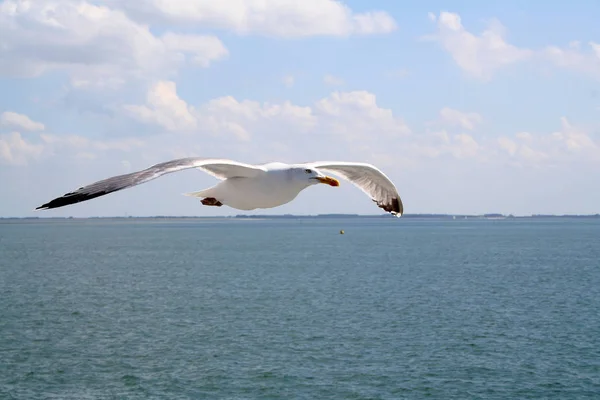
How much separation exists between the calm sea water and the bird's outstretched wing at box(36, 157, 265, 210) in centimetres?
4820

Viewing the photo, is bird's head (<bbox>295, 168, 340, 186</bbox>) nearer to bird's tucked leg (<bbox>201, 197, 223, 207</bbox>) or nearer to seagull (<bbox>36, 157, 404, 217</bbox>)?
seagull (<bbox>36, 157, 404, 217</bbox>)

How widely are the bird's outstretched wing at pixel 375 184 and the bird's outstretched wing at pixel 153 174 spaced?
7.05ft

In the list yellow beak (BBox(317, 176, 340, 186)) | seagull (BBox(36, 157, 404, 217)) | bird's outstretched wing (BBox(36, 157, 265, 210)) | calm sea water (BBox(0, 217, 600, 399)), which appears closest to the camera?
bird's outstretched wing (BBox(36, 157, 265, 210))

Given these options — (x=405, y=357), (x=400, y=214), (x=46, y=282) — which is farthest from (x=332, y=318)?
(x=400, y=214)

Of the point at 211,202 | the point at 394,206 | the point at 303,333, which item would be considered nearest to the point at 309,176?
the point at 211,202

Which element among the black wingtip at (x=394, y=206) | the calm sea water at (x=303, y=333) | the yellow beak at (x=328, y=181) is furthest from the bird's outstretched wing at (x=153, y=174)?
the calm sea water at (x=303, y=333)

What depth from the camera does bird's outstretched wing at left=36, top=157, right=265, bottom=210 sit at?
4555 mm

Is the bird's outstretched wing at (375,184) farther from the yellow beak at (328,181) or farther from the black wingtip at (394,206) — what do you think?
the yellow beak at (328,181)

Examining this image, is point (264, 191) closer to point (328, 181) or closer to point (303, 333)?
point (328, 181)

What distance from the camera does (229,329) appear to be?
7750 centimetres

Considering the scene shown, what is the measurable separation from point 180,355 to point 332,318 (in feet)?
71.3

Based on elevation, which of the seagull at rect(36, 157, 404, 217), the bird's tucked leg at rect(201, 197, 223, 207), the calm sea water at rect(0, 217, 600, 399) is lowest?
the calm sea water at rect(0, 217, 600, 399)

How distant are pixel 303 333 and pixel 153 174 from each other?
70.5 metres

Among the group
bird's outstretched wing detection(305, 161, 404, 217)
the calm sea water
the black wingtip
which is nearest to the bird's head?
bird's outstretched wing detection(305, 161, 404, 217)
